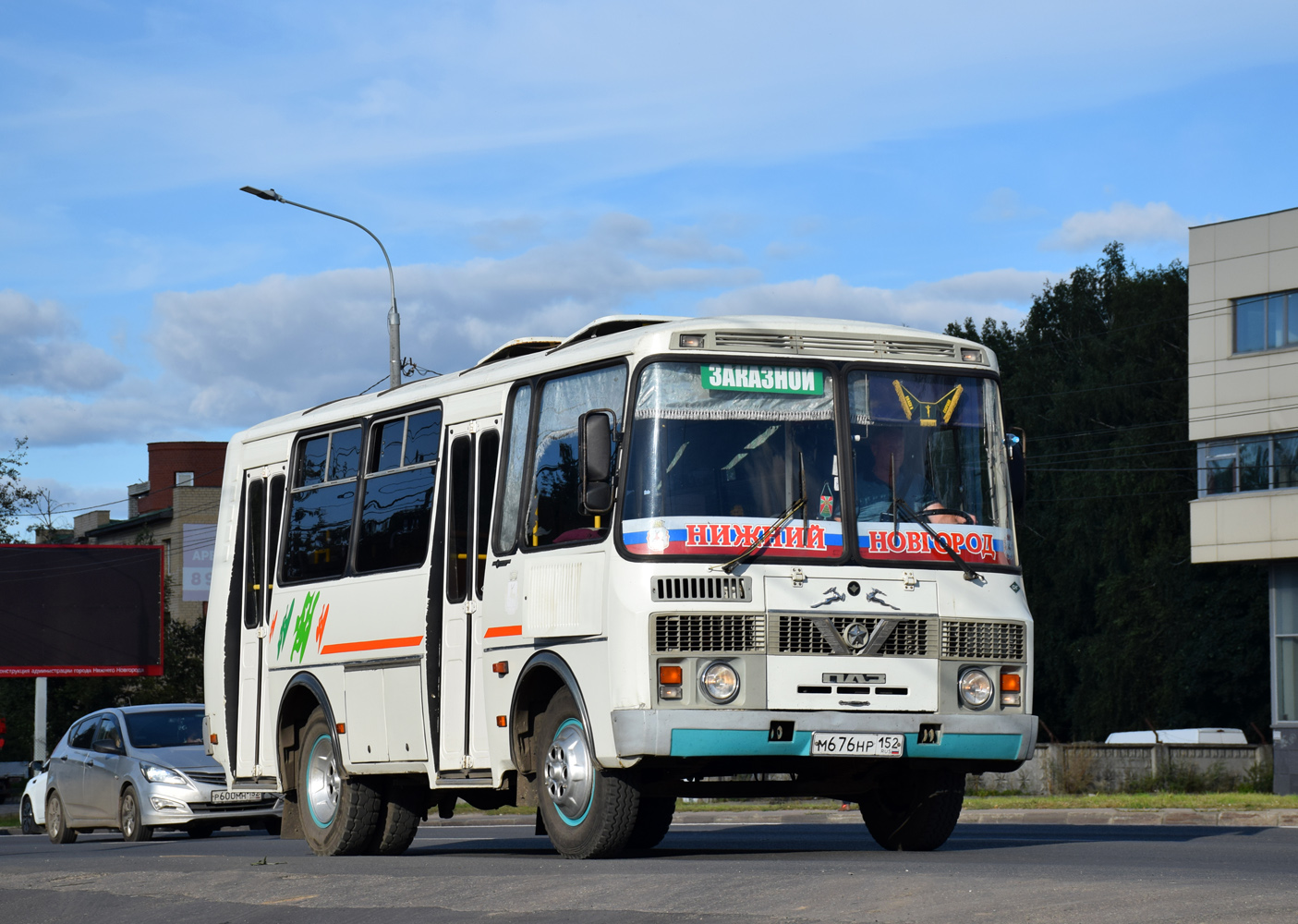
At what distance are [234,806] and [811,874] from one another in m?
12.8

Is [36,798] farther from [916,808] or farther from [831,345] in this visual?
[831,345]

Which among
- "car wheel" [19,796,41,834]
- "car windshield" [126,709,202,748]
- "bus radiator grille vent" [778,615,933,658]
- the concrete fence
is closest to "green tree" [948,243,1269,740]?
the concrete fence

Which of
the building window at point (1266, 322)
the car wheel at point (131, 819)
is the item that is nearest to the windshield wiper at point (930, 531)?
the car wheel at point (131, 819)

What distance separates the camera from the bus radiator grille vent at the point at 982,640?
11914 mm

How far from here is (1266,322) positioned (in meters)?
44.6

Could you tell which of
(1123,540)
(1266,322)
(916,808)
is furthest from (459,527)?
(1123,540)

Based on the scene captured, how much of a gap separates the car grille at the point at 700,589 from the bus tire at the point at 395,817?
404 centimetres

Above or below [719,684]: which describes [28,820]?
below

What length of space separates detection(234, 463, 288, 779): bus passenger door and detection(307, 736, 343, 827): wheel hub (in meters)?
0.56

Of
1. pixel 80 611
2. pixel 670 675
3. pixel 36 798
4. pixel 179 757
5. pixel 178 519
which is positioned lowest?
pixel 36 798

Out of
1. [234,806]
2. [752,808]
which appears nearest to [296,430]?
[234,806]

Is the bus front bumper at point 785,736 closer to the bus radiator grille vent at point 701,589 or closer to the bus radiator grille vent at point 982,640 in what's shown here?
the bus radiator grille vent at point 982,640

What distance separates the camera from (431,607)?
44.3ft

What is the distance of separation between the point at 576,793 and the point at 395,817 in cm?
310
